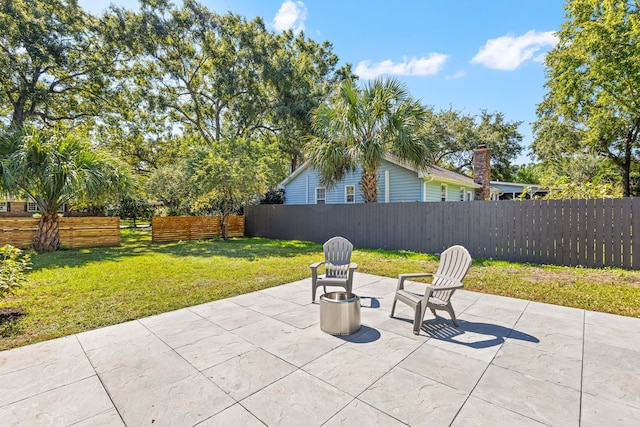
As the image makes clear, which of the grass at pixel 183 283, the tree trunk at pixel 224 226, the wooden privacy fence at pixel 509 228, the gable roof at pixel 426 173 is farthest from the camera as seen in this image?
the tree trunk at pixel 224 226

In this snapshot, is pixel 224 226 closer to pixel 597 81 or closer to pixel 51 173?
pixel 51 173

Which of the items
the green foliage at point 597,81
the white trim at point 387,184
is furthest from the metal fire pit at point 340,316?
the green foliage at point 597,81

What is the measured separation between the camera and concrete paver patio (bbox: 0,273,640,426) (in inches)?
83.2

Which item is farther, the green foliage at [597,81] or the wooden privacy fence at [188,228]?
the wooden privacy fence at [188,228]

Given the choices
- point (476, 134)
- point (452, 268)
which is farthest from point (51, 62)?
point (476, 134)

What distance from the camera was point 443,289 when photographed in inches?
137

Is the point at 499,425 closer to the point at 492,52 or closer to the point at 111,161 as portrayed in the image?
the point at 111,161

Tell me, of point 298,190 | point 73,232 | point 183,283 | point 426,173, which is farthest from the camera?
point 298,190

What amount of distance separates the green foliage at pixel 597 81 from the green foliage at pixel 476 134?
21.7ft

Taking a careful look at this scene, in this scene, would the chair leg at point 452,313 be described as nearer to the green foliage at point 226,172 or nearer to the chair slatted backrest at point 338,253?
the chair slatted backrest at point 338,253

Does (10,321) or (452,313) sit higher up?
(452,313)

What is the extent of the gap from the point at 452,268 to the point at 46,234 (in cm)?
1301

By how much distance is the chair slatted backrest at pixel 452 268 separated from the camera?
A: 3730mm

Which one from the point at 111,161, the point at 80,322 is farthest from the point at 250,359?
the point at 111,161
